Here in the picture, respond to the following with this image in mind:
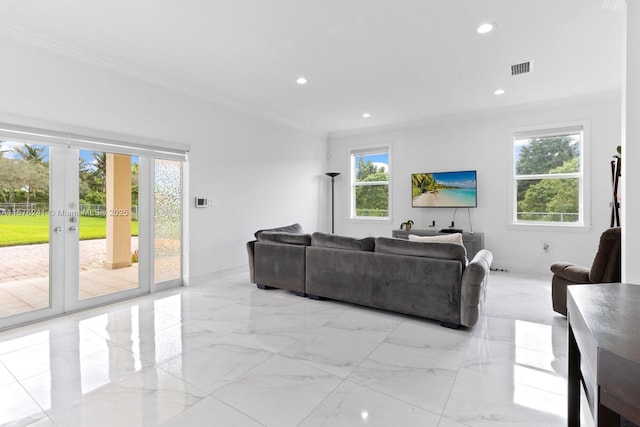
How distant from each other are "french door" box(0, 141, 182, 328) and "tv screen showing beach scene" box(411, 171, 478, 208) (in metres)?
4.09

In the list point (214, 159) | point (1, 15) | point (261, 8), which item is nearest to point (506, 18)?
point (261, 8)

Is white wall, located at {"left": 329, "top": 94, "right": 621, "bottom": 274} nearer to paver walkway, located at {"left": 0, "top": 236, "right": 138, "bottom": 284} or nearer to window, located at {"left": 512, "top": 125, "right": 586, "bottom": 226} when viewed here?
window, located at {"left": 512, "top": 125, "right": 586, "bottom": 226}

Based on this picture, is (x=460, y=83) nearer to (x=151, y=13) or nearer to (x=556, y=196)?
(x=556, y=196)

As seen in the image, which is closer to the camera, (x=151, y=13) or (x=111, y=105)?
(x=151, y=13)

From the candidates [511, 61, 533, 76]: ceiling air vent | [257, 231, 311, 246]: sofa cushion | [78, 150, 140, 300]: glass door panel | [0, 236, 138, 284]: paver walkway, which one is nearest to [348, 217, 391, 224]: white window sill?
[257, 231, 311, 246]: sofa cushion

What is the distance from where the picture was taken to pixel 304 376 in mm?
2096

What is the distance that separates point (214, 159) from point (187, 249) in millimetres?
1338

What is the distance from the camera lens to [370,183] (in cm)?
Answer: 679

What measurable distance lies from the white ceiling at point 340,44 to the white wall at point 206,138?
20 cm

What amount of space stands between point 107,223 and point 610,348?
430cm

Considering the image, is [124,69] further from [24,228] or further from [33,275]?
[33,275]

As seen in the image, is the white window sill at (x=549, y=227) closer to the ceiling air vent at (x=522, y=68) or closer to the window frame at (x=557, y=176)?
the window frame at (x=557, y=176)

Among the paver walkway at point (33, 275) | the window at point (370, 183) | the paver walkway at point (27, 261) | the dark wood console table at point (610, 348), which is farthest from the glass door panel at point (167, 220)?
the dark wood console table at point (610, 348)

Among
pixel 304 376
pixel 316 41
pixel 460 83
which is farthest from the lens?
pixel 460 83
